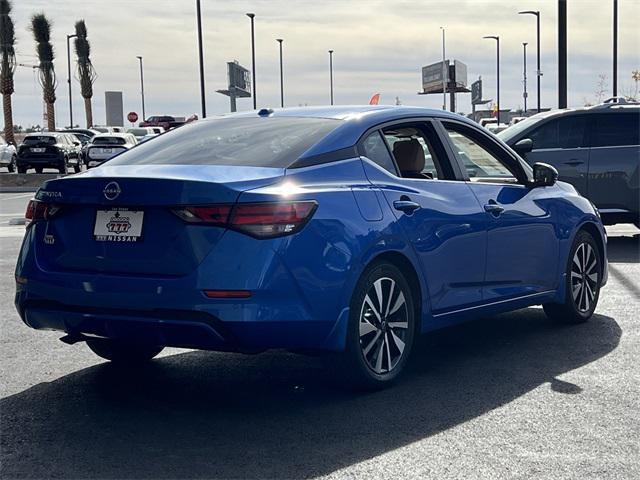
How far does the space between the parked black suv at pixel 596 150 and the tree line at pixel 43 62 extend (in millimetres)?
41752

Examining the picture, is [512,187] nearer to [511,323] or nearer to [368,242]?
[511,323]

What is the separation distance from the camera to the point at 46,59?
61719 millimetres

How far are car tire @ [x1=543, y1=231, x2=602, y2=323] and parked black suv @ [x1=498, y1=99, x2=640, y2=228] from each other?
5.46 m

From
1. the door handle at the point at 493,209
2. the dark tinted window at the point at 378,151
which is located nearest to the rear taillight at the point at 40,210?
→ the dark tinted window at the point at 378,151

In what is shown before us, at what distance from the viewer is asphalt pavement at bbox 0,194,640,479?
4594 millimetres

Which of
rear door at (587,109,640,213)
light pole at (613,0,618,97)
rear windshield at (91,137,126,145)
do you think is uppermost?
light pole at (613,0,618,97)

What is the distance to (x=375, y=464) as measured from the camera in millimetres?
4582

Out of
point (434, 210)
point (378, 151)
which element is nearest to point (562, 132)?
point (434, 210)

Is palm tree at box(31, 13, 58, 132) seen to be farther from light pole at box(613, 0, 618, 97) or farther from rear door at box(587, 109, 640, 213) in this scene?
rear door at box(587, 109, 640, 213)

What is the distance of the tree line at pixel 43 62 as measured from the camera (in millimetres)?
51469

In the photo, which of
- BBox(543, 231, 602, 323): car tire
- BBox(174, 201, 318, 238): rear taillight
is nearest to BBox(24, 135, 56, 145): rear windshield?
BBox(543, 231, 602, 323): car tire

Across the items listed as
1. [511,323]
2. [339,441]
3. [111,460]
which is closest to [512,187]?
[511,323]

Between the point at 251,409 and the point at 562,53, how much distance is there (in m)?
19.0

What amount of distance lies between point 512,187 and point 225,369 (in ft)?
7.61
